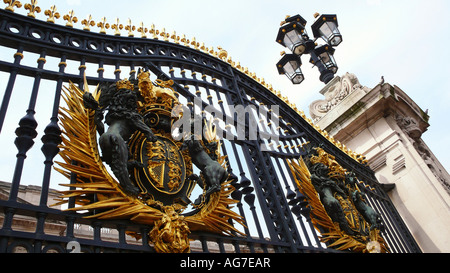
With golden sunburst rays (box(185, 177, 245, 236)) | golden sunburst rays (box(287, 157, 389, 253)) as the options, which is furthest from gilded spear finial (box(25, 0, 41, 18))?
golden sunburst rays (box(287, 157, 389, 253))

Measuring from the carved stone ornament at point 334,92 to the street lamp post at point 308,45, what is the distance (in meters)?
0.44

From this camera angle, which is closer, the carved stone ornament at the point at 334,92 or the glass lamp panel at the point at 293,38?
the carved stone ornament at the point at 334,92

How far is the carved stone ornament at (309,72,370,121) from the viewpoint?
8172mm

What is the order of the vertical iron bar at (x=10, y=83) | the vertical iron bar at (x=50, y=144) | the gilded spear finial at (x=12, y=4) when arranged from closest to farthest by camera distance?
1. the vertical iron bar at (x=50, y=144)
2. the vertical iron bar at (x=10, y=83)
3. the gilded spear finial at (x=12, y=4)

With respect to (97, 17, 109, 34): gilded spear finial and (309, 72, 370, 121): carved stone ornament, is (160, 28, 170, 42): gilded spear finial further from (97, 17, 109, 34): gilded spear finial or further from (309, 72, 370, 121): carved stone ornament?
(309, 72, 370, 121): carved stone ornament

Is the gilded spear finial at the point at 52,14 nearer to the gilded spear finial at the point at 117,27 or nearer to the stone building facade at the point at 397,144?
the gilded spear finial at the point at 117,27

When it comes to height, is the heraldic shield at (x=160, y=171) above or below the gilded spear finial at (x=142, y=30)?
below

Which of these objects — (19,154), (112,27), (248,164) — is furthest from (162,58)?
(19,154)

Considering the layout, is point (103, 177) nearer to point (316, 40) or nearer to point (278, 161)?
point (278, 161)

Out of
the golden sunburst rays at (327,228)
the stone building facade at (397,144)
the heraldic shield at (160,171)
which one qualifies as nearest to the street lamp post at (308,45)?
the stone building facade at (397,144)

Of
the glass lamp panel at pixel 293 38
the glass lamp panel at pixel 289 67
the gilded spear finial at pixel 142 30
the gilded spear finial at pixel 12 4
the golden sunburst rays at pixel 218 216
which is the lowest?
the golden sunburst rays at pixel 218 216

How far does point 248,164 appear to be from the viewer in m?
4.82

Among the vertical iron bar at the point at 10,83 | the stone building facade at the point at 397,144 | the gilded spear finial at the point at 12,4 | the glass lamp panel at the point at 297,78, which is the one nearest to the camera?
the vertical iron bar at the point at 10,83

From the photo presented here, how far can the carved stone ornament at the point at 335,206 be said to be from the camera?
5.21 metres
